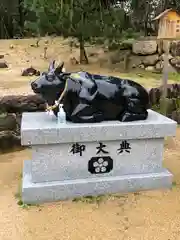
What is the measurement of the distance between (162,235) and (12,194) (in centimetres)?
145

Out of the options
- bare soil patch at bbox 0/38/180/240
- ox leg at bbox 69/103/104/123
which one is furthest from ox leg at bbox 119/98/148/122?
bare soil patch at bbox 0/38/180/240

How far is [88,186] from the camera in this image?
3016mm

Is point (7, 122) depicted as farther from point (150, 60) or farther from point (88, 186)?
point (150, 60)

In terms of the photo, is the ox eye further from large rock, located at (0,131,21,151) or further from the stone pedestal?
large rock, located at (0,131,21,151)

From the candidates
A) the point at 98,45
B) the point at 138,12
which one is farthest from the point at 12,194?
the point at 138,12

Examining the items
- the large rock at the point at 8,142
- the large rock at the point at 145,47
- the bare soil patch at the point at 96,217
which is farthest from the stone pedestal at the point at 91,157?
the large rock at the point at 145,47

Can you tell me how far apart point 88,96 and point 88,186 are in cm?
84

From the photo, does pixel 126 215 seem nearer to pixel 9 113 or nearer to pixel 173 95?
pixel 9 113

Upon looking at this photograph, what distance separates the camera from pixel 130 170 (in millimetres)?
3133

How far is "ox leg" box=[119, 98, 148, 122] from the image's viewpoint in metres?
3.06

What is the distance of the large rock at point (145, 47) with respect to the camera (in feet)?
32.3

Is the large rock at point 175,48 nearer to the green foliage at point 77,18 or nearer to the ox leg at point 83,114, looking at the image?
→ the green foliage at point 77,18

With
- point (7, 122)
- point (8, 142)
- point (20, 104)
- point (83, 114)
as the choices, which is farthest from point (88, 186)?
point (20, 104)

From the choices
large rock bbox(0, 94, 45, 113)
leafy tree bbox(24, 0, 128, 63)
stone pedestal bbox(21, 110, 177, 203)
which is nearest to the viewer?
stone pedestal bbox(21, 110, 177, 203)
